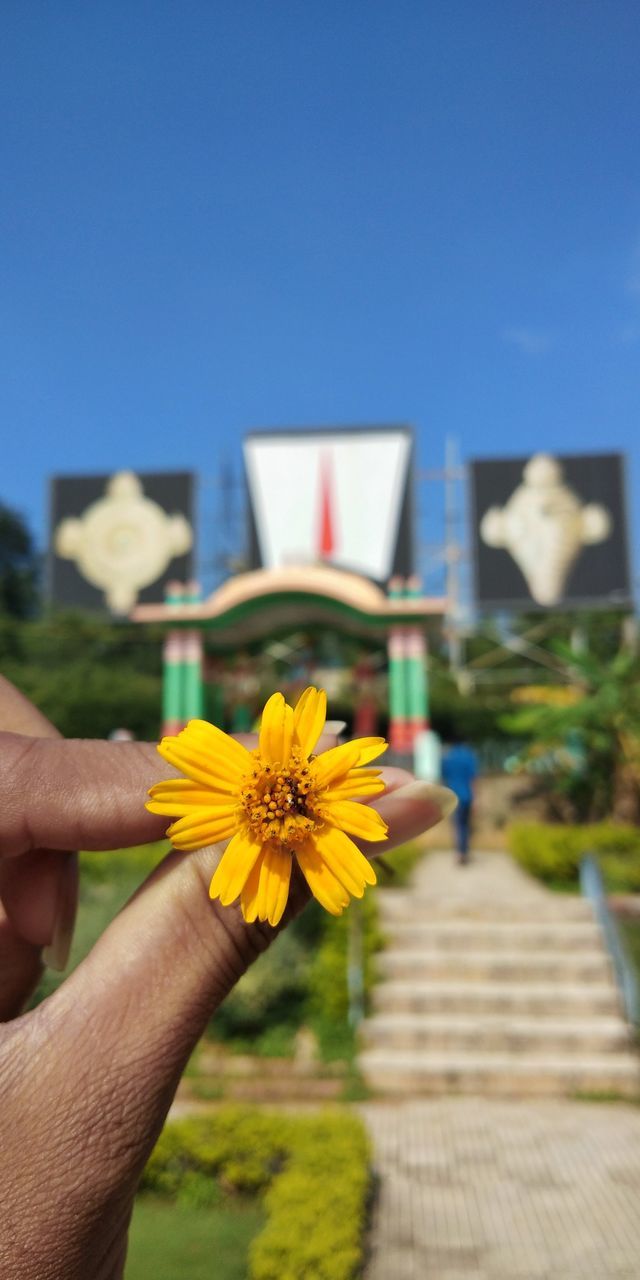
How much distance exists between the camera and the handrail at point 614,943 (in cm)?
707

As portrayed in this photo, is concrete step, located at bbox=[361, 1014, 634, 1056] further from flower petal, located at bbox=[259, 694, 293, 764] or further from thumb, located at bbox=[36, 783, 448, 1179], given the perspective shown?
flower petal, located at bbox=[259, 694, 293, 764]

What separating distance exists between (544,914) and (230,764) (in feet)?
27.9

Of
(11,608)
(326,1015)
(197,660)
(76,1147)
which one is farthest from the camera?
(11,608)

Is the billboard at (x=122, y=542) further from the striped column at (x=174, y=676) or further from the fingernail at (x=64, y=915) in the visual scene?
the fingernail at (x=64, y=915)

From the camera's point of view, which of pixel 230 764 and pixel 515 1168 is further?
pixel 515 1168

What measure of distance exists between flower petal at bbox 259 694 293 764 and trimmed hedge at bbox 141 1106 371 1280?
3.64 meters

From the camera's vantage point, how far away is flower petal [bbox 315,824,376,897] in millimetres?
902

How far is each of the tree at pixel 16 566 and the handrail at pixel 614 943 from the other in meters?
27.2

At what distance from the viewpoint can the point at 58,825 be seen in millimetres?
943

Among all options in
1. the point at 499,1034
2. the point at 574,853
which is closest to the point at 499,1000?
the point at 499,1034

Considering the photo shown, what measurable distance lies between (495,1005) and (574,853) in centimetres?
345

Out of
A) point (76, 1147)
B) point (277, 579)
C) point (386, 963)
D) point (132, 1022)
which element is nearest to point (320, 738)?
point (132, 1022)

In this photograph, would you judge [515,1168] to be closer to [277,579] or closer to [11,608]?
[277,579]

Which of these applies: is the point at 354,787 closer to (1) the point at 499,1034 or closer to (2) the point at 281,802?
(2) the point at 281,802
